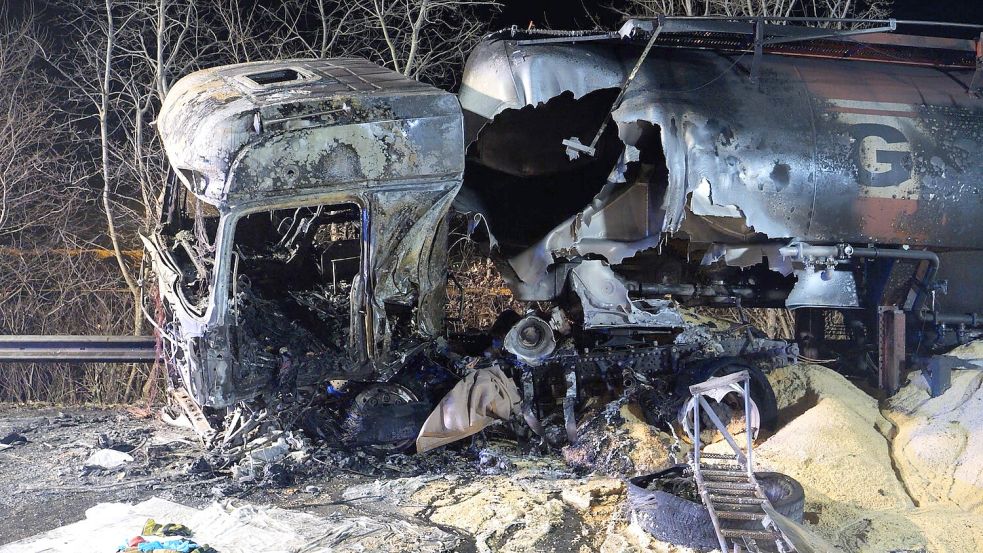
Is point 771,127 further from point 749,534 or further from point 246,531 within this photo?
point 246,531

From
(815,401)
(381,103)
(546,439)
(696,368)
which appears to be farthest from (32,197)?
(815,401)

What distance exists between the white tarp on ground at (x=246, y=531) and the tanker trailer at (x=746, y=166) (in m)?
2.83

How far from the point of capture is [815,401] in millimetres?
6625

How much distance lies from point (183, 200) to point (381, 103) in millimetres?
2653

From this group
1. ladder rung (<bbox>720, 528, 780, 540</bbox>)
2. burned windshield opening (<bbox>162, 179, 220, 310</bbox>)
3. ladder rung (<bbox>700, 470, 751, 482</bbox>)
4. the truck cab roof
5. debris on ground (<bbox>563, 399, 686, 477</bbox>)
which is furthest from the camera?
debris on ground (<bbox>563, 399, 686, 477</bbox>)

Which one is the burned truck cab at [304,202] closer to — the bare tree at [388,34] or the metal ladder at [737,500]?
the metal ladder at [737,500]

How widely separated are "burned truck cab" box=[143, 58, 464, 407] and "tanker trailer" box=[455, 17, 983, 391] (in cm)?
92

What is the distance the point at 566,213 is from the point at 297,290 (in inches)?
102

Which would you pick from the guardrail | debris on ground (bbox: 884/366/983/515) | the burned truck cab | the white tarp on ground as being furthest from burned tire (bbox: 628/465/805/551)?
the guardrail

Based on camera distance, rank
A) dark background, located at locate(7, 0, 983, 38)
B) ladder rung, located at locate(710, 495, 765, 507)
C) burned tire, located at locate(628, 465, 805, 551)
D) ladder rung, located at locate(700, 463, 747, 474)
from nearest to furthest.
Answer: ladder rung, located at locate(710, 495, 765, 507) → burned tire, located at locate(628, 465, 805, 551) → ladder rung, located at locate(700, 463, 747, 474) → dark background, located at locate(7, 0, 983, 38)

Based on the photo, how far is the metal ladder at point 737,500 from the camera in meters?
3.93

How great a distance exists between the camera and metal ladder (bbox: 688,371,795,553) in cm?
393

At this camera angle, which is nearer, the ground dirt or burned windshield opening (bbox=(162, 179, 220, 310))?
the ground dirt

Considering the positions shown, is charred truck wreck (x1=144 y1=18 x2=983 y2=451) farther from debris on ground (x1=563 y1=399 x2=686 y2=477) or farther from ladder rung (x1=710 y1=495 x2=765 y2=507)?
ladder rung (x1=710 y1=495 x2=765 y2=507)
